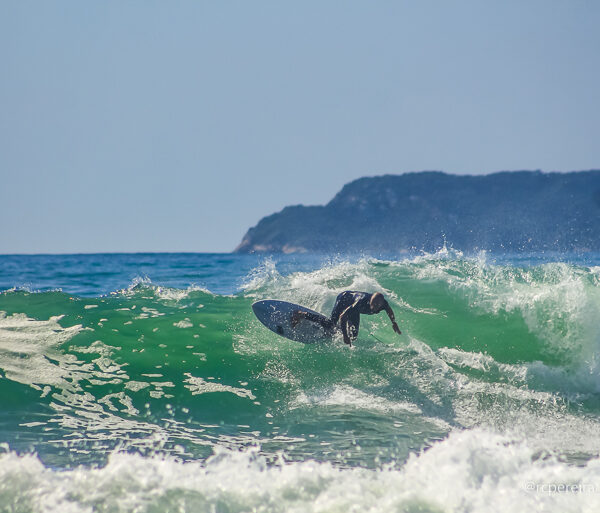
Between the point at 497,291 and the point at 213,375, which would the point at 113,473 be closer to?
the point at 213,375

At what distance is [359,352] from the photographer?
892 centimetres

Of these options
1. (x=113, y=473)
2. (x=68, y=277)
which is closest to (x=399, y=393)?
(x=113, y=473)

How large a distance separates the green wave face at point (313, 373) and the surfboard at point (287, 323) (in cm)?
21

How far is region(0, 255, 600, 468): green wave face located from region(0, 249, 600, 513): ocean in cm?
4

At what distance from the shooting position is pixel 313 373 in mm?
8273

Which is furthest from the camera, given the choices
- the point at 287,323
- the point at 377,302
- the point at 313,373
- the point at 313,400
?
the point at 287,323

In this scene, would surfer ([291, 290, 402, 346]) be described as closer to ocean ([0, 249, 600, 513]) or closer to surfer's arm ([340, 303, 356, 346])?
surfer's arm ([340, 303, 356, 346])

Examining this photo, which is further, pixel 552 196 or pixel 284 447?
pixel 552 196

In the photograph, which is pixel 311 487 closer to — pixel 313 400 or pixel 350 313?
pixel 313 400

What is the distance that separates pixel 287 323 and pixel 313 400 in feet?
6.93

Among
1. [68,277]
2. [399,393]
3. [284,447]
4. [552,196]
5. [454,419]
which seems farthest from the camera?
[552,196]

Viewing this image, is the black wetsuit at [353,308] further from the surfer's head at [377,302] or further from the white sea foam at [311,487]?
the white sea foam at [311,487]

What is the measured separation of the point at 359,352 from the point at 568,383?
3112 mm

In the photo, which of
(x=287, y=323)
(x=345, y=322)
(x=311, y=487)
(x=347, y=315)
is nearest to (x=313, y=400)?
(x=345, y=322)
